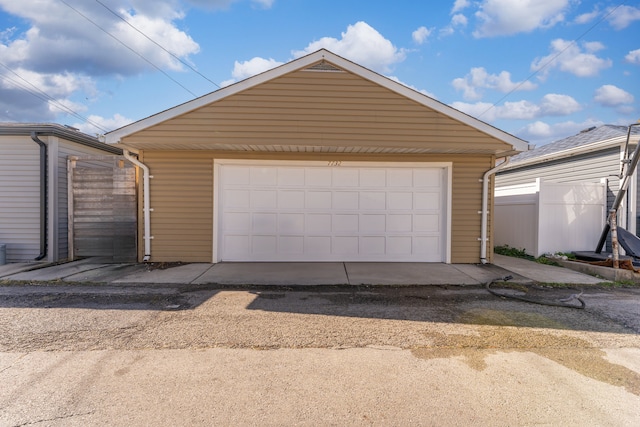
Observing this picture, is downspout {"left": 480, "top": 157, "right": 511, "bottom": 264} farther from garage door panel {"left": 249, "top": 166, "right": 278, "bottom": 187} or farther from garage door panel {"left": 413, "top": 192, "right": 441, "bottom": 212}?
garage door panel {"left": 249, "top": 166, "right": 278, "bottom": 187}

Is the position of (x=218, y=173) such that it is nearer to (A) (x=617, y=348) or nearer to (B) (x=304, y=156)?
(B) (x=304, y=156)

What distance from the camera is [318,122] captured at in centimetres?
702

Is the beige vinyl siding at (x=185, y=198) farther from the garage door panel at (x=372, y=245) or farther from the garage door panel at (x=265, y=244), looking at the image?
the garage door panel at (x=372, y=245)

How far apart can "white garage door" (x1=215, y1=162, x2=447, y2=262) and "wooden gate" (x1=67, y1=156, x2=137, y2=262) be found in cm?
206

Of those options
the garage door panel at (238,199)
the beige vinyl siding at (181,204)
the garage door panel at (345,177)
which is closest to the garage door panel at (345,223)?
the garage door panel at (345,177)

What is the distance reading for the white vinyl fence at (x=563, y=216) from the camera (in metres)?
8.80

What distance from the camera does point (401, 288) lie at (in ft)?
19.0

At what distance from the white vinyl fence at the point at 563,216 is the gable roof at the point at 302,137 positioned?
2428 millimetres

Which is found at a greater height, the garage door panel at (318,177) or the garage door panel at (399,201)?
the garage door panel at (318,177)

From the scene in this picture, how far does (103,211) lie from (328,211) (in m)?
5.14

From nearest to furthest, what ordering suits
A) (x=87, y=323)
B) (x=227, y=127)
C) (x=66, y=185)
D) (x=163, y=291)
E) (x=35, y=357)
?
1. (x=35, y=357)
2. (x=87, y=323)
3. (x=163, y=291)
4. (x=227, y=127)
5. (x=66, y=185)

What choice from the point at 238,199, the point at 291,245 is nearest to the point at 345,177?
the point at 291,245

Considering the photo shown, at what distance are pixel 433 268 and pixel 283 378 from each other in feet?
17.0

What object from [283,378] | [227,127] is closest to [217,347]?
[283,378]
